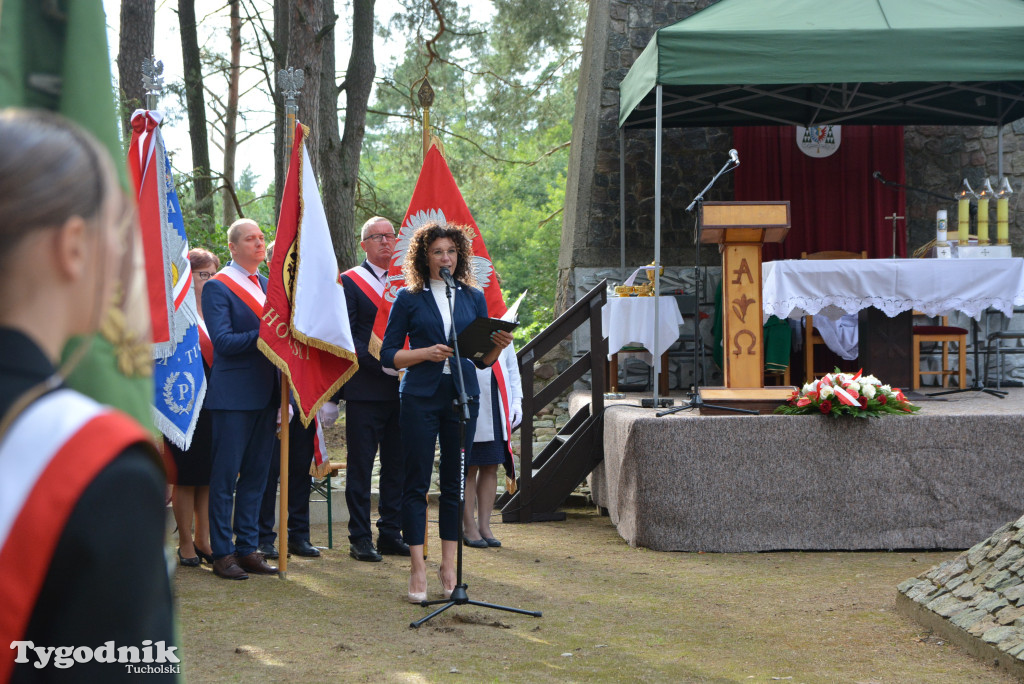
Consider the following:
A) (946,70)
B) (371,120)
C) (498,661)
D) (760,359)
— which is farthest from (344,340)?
(371,120)

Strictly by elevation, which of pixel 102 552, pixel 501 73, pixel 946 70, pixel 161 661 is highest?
pixel 501 73

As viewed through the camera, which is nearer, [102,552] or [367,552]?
[102,552]

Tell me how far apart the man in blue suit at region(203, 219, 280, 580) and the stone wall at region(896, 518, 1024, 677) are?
3268 mm

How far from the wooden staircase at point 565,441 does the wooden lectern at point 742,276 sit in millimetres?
1082

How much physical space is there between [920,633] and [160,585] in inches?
160

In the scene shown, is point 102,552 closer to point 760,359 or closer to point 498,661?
point 498,661

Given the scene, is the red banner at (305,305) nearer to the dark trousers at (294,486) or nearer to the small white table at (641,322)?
the dark trousers at (294,486)

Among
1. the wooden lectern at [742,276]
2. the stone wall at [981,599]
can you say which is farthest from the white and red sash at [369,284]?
the stone wall at [981,599]

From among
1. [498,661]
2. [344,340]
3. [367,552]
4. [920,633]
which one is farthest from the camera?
[367,552]

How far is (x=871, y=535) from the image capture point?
18.8 feet

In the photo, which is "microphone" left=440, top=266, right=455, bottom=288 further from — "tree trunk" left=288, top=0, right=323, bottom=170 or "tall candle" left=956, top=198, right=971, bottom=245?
"tree trunk" left=288, top=0, right=323, bottom=170

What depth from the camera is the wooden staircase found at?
7.07 metres

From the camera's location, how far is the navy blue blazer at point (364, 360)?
5617 mm

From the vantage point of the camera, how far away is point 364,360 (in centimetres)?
562
